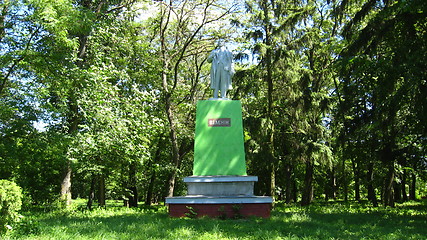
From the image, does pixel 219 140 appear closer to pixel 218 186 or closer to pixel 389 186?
pixel 218 186

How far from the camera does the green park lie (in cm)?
814

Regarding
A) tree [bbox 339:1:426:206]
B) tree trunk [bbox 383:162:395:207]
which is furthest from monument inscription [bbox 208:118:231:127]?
tree trunk [bbox 383:162:395:207]

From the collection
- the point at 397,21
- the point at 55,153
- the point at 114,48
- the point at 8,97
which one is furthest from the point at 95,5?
the point at 397,21

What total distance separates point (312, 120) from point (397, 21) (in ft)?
28.1

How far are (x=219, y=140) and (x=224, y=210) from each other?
6.81 feet

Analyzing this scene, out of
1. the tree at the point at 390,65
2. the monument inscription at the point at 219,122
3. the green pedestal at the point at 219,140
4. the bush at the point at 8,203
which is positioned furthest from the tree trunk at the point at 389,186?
the bush at the point at 8,203

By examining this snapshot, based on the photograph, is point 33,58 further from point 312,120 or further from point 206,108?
point 312,120

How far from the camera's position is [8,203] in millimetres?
4730

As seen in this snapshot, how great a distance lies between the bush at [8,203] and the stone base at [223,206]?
176 inches

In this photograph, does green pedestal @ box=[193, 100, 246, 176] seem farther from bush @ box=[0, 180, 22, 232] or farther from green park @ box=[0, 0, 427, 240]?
bush @ box=[0, 180, 22, 232]

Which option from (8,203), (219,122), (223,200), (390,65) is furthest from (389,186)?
(8,203)

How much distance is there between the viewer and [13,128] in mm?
9797

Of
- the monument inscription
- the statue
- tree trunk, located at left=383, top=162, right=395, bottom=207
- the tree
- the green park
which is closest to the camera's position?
the green park

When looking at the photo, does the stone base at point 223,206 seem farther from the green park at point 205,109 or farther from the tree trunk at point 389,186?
the tree trunk at point 389,186
